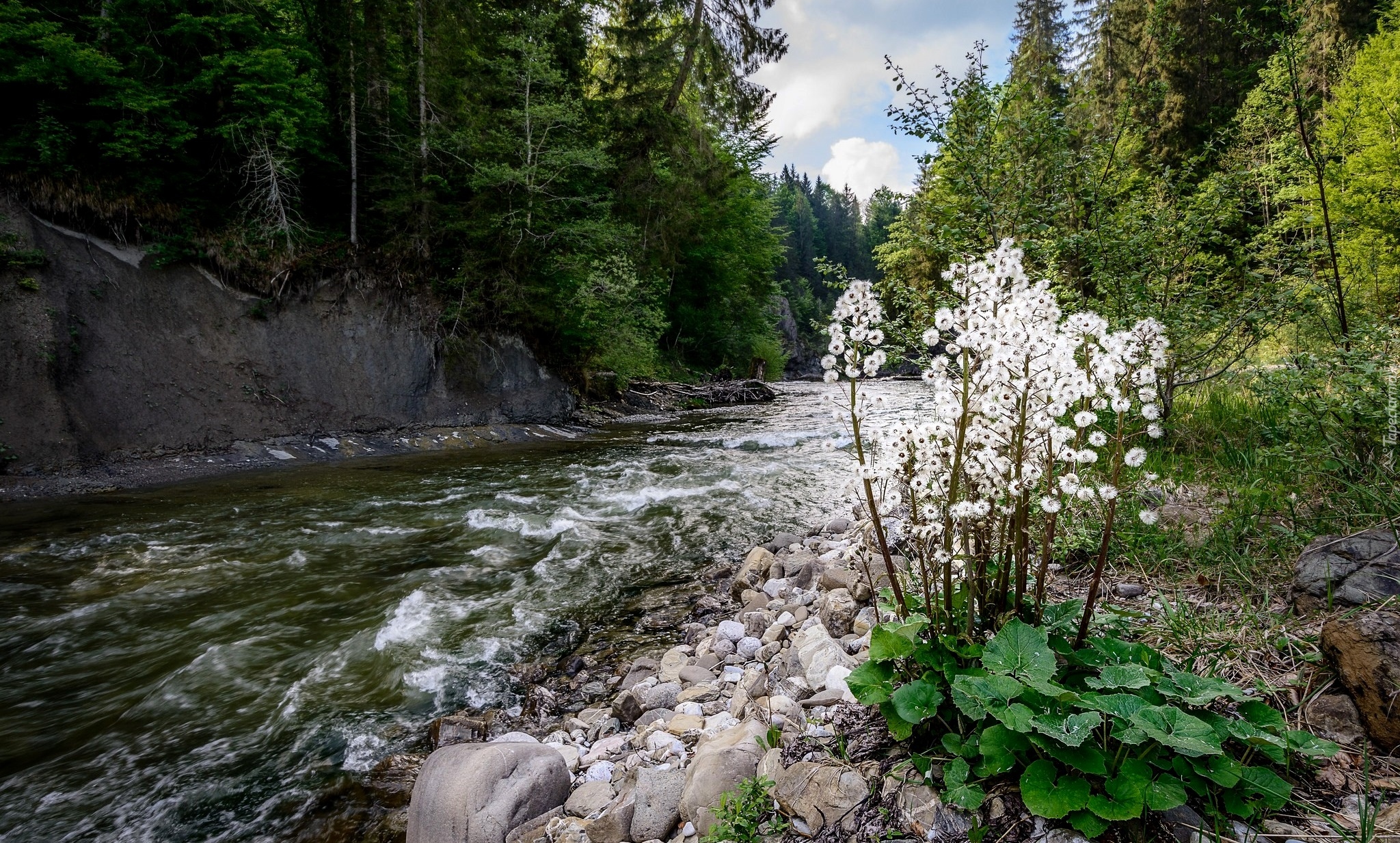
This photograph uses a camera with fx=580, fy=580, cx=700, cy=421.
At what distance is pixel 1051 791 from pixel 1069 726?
0.64ft

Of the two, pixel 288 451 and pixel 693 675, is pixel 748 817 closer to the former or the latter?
pixel 693 675

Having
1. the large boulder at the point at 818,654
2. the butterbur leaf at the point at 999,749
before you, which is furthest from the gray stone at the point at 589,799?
the butterbur leaf at the point at 999,749

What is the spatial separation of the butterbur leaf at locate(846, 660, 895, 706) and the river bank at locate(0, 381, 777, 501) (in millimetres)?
12344

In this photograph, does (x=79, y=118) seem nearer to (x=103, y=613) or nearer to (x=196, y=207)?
(x=196, y=207)

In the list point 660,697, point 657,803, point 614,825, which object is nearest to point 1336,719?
point 657,803

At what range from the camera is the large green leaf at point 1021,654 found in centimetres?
190

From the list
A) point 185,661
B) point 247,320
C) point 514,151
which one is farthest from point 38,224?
point 185,661

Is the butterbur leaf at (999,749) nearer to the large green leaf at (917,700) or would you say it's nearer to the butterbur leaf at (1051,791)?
the butterbur leaf at (1051,791)

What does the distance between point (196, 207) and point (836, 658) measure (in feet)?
53.3

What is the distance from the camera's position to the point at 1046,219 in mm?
5922

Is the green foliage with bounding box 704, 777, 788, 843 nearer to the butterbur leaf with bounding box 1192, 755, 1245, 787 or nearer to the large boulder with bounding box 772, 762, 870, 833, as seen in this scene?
the large boulder with bounding box 772, 762, 870, 833

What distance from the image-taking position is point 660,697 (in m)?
3.82

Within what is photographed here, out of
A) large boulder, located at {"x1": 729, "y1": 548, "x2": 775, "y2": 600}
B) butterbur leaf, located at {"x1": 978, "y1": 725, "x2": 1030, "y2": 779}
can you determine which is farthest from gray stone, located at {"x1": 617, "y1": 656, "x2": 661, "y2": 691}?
butterbur leaf, located at {"x1": 978, "y1": 725, "x2": 1030, "y2": 779}

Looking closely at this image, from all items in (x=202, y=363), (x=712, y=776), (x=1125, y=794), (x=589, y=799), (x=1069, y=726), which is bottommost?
(x=589, y=799)
